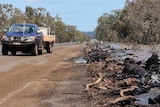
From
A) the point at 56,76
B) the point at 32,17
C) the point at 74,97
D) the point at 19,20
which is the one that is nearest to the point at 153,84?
the point at 74,97

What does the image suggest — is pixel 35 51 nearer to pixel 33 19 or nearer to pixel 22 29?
pixel 22 29

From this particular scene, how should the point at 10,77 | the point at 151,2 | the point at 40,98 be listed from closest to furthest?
the point at 40,98 < the point at 10,77 < the point at 151,2

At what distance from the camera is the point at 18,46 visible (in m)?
24.1

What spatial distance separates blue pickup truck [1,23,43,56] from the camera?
23.9 metres

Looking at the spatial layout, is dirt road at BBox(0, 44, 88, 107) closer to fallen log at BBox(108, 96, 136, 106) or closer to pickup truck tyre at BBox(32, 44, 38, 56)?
fallen log at BBox(108, 96, 136, 106)

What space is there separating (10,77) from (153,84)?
15.4 ft

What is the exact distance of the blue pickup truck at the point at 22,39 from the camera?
23.9 m

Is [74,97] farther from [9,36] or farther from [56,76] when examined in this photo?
[9,36]

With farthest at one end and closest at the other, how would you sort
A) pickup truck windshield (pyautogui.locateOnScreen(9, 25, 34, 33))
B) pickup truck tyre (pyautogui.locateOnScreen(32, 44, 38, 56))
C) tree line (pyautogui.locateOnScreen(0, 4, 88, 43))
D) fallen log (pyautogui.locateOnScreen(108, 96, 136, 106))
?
tree line (pyautogui.locateOnScreen(0, 4, 88, 43)) → pickup truck windshield (pyautogui.locateOnScreen(9, 25, 34, 33)) → pickup truck tyre (pyautogui.locateOnScreen(32, 44, 38, 56)) → fallen log (pyautogui.locateOnScreen(108, 96, 136, 106))

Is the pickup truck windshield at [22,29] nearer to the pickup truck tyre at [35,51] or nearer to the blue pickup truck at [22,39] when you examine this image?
the blue pickup truck at [22,39]

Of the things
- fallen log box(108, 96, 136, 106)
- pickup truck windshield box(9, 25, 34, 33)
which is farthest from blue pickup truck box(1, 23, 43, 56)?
fallen log box(108, 96, 136, 106)

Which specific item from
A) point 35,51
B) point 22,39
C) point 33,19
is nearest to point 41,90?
point 22,39

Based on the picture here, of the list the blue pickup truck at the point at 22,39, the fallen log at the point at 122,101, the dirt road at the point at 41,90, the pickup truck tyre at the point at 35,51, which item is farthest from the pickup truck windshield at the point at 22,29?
the fallen log at the point at 122,101

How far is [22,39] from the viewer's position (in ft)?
78.6
